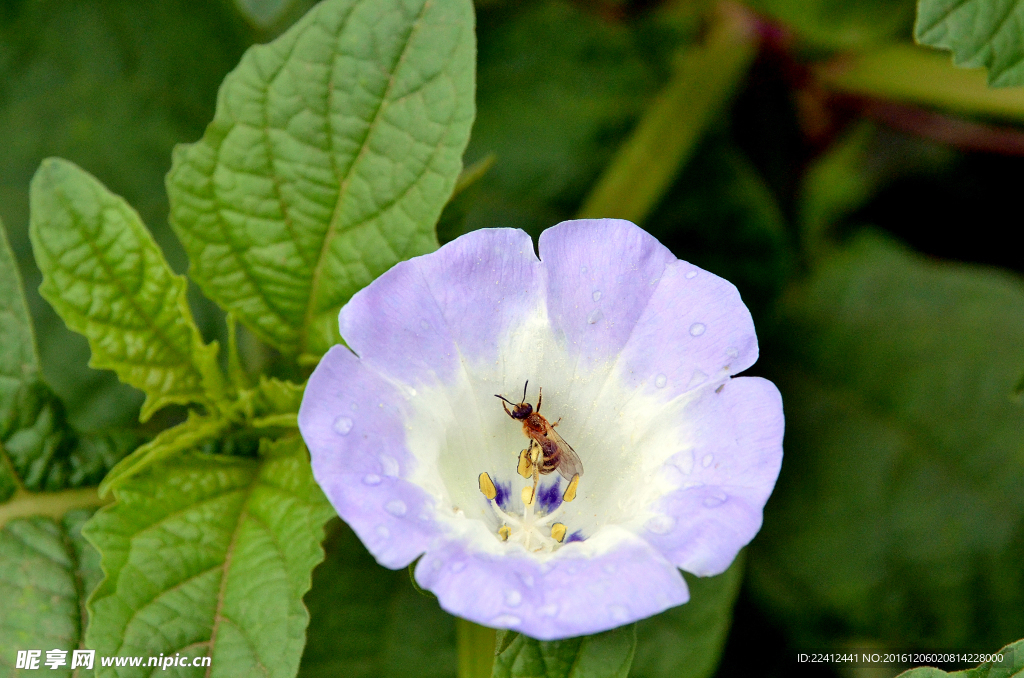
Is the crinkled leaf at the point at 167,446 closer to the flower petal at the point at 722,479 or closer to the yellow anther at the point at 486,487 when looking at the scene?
the yellow anther at the point at 486,487

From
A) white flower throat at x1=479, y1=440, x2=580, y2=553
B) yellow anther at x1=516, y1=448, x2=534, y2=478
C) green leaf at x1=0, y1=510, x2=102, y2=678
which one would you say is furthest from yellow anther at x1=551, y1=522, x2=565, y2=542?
green leaf at x1=0, y1=510, x2=102, y2=678

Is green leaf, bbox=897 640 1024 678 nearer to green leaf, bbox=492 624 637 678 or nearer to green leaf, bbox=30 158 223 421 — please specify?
green leaf, bbox=492 624 637 678

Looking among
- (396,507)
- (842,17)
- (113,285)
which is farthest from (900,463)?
(113,285)

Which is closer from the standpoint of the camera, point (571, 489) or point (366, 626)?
point (571, 489)

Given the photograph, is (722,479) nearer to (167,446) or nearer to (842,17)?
(167,446)

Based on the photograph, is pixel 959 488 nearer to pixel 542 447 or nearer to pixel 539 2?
pixel 542 447

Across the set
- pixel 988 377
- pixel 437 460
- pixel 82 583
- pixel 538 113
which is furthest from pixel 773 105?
pixel 82 583
